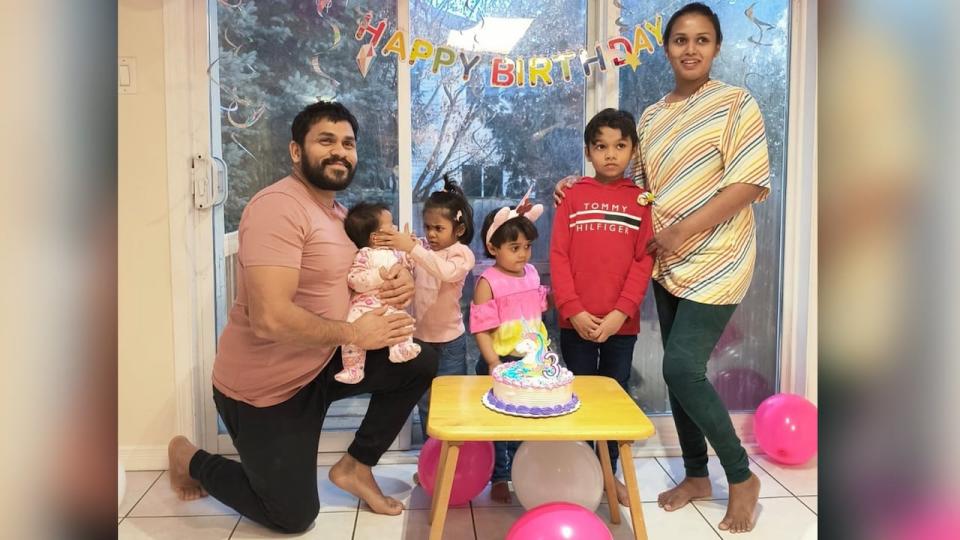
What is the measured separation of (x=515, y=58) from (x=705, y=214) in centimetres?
89

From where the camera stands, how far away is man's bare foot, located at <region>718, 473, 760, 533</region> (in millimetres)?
1981

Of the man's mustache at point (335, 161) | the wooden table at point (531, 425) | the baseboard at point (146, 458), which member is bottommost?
the baseboard at point (146, 458)

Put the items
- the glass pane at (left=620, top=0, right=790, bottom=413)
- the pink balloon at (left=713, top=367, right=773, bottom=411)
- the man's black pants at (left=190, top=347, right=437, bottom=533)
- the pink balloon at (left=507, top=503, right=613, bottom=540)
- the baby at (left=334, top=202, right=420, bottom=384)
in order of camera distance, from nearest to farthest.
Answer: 1. the pink balloon at (left=507, top=503, right=613, bottom=540)
2. the man's black pants at (left=190, top=347, right=437, bottom=533)
3. the baby at (left=334, top=202, right=420, bottom=384)
4. the glass pane at (left=620, top=0, right=790, bottom=413)
5. the pink balloon at (left=713, top=367, right=773, bottom=411)

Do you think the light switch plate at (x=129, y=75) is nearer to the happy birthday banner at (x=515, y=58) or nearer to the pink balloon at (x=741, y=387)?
the happy birthday banner at (x=515, y=58)

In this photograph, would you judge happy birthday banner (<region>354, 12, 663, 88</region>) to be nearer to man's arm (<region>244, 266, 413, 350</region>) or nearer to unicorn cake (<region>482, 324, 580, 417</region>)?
man's arm (<region>244, 266, 413, 350</region>)

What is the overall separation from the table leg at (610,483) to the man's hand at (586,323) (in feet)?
1.10

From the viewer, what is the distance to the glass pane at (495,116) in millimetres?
2447

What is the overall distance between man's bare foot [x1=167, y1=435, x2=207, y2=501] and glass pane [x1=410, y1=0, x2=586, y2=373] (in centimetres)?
108

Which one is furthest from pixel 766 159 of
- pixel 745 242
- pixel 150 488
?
pixel 150 488

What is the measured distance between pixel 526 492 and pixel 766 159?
3.88 feet

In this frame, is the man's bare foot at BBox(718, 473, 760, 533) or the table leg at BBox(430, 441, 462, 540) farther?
the man's bare foot at BBox(718, 473, 760, 533)

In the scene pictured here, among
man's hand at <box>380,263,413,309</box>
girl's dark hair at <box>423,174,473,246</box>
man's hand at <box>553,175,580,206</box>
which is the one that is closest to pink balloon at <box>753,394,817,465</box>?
man's hand at <box>553,175,580,206</box>

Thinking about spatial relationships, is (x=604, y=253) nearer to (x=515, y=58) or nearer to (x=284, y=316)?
(x=515, y=58)

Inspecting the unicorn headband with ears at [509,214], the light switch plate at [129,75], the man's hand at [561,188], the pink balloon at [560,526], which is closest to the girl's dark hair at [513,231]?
the unicorn headband with ears at [509,214]
